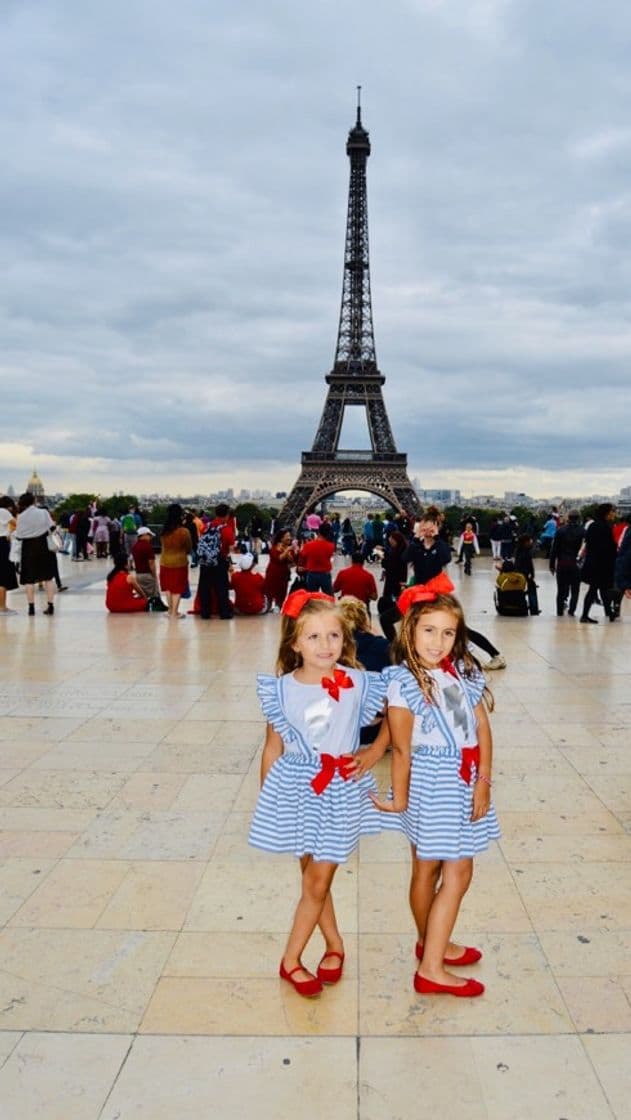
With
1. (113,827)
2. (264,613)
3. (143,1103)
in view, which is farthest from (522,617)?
(143,1103)

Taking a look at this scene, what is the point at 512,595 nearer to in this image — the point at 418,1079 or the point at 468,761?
the point at 468,761

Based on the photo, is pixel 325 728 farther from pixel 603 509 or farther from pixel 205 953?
pixel 603 509

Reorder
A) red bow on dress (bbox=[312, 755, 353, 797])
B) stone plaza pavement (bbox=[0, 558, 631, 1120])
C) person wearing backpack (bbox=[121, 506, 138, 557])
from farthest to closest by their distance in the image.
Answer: person wearing backpack (bbox=[121, 506, 138, 557]) → red bow on dress (bbox=[312, 755, 353, 797]) → stone plaza pavement (bbox=[0, 558, 631, 1120])

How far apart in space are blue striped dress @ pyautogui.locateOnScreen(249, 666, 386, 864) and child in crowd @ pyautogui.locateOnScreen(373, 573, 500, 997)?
5.1 inches

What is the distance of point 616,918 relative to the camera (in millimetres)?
4332

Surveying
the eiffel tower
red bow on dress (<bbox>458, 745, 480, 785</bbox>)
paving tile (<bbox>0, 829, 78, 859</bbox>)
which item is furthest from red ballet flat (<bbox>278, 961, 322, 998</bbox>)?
the eiffel tower

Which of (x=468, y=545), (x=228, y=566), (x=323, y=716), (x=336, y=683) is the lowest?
(x=468, y=545)

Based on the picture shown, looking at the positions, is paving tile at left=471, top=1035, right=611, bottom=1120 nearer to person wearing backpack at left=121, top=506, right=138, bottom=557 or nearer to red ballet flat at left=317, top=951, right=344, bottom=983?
red ballet flat at left=317, top=951, right=344, bottom=983

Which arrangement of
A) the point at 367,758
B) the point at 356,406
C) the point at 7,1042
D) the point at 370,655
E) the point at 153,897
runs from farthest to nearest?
the point at 356,406
the point at 370,655
the point at 153,897
the point at 367,758
the point at 7,1042

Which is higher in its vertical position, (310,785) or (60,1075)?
(310,785)

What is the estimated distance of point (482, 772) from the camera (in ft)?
12.1

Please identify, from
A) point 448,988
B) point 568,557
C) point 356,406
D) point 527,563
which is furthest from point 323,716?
point 356,406

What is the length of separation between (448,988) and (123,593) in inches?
464

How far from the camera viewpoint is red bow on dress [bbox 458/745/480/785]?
364 centimetres
